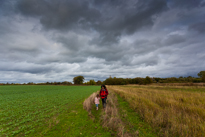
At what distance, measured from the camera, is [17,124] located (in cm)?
619

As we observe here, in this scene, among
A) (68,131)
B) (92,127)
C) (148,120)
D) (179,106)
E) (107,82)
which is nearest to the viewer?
(68,131)

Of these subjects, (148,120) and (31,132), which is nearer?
(31,132)

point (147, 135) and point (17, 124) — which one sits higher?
point (17, 124)

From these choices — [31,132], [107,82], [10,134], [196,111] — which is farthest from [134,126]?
[107,82]

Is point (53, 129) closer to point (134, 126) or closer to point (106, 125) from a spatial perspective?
point (106, 125)

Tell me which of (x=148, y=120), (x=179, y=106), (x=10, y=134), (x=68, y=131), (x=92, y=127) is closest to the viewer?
(x=10, y=134)

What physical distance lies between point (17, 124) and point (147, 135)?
8532 millimetres

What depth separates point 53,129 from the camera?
573 centimetres

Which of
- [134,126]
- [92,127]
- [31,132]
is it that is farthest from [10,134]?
[134,126]

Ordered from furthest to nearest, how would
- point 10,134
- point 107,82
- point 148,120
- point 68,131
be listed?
point 107,82
point 148,120
point 68,131
point 10,134

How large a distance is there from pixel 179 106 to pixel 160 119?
4.39 m

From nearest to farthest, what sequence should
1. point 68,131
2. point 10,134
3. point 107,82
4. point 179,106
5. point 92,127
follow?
1. point 10,134
2. point 68,131
3. point 92,127
4. point 179,106
5. point 107,82

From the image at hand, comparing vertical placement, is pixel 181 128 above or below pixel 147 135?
above

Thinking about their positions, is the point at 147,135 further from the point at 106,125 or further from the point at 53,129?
the point at 53,129
